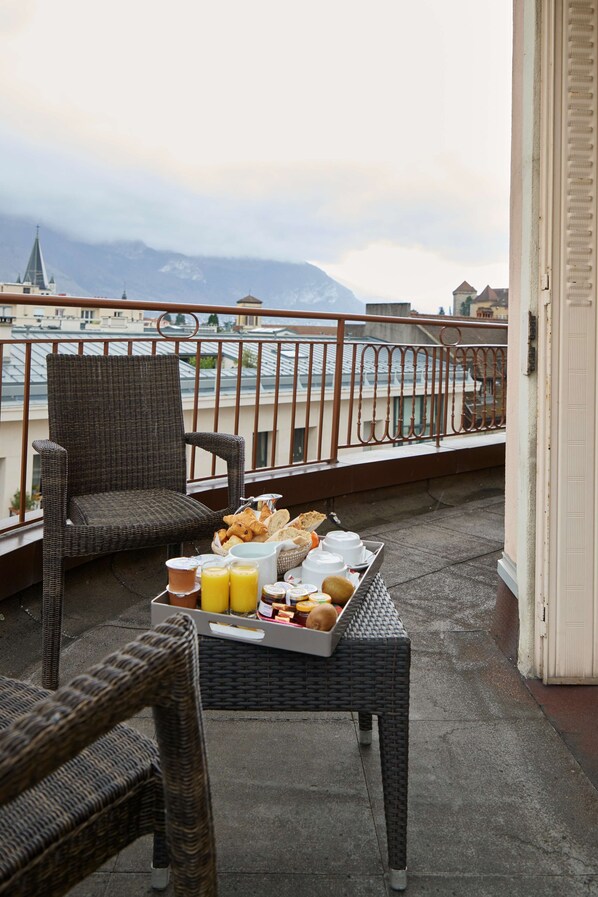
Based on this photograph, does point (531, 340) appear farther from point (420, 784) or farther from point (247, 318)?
point (247, 318)

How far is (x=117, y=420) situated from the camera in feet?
9.08

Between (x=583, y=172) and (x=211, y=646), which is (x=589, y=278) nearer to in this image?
(x=583, y=172)

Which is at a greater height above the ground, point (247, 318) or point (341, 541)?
point (247, 318)

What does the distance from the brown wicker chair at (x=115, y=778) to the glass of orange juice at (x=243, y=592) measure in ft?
1.23

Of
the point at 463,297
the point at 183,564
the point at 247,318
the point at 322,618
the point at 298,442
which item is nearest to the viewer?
the point at 322,618

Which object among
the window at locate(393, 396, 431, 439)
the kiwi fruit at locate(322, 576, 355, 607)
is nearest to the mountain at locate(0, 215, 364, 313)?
the window at locate(393, 396, 431, 439)

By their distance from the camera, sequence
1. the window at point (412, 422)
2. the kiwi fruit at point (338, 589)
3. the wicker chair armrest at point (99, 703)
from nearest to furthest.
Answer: the wicker chair armrest at point (99, 703) < the kiwi fruit at point (338, 589) < the window at point (412, 422)

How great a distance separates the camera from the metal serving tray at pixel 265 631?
1.33 m

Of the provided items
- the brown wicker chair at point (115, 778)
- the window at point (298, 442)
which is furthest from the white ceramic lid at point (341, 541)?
the window at point (298, 442)

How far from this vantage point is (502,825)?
62.1 inches

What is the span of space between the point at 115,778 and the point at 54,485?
137 cm

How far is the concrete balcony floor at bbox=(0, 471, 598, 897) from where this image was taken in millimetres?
1412

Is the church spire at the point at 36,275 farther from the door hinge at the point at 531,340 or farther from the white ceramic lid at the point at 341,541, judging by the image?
the white ceramic lid at the point at 341,541

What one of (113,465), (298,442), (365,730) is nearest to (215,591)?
(365,730)
